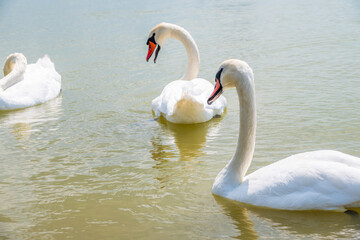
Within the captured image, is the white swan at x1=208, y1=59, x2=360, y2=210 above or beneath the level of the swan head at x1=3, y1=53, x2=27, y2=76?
beneath

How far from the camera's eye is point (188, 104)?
23.1 feet

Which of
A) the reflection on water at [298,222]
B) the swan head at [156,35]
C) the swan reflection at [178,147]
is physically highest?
the swan head at [156,35]

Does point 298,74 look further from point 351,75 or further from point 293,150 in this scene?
point 293,150

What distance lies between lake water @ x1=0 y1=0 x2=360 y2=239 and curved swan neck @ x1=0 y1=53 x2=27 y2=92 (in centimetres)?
84

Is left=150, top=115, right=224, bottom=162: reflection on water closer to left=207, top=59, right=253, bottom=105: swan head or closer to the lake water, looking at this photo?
the lake water

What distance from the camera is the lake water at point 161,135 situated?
4520 millimetres

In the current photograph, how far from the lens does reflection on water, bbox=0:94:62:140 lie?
7.67 metres

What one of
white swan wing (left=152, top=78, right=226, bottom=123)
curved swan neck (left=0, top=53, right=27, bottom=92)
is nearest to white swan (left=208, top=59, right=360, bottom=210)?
white swan wing (left=152, top=78, right=226, bottom=123)

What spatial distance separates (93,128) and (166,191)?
8.74 ft

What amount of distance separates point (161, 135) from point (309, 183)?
10.0 ft

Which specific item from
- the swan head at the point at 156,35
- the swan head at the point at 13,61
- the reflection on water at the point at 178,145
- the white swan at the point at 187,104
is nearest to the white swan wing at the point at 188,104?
the white swan at the point at 187,104

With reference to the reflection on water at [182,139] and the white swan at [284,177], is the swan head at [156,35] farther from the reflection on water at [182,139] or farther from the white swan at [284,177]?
the white swan at [284,177]

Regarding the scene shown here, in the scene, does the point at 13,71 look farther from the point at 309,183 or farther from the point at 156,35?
the point at 309,183

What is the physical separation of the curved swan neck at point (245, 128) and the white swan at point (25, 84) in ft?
16.7
